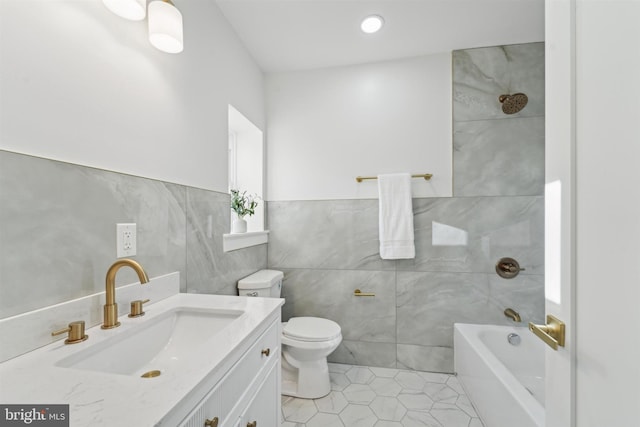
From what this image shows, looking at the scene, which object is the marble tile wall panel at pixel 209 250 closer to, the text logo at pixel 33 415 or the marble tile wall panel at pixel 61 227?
the marble tile wall panel at pixel 61 227

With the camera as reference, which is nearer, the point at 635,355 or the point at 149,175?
the point at 635,355

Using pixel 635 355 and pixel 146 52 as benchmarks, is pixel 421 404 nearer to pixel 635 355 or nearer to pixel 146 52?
pixel 635 355

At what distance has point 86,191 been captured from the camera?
0.86m

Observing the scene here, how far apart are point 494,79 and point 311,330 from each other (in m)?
2.27

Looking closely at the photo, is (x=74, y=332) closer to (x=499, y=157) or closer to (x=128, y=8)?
(x=128, y=8)

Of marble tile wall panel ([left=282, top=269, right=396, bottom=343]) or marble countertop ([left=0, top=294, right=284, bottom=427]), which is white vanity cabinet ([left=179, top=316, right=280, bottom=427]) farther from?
marble tile wall panel ([left=282, top=269, right=396, bottom=343])

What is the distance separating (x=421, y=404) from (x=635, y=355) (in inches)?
64.2

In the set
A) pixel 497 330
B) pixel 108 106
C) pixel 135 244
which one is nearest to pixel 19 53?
pixel 108 106

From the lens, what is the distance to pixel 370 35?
6.31ft

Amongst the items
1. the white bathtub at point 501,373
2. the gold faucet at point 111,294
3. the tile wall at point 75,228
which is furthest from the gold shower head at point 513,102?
the gold faucet at point 111,294

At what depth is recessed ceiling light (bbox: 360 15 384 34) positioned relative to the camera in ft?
5.77

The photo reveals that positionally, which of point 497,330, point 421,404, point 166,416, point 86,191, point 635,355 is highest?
point 86,191

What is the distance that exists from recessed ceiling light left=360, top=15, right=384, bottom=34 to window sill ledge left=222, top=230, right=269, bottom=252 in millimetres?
1610

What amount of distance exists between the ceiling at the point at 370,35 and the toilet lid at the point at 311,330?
2.02m
